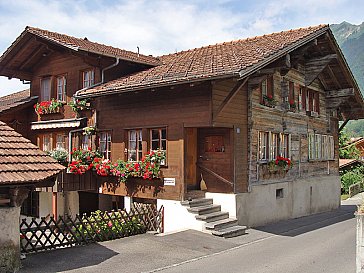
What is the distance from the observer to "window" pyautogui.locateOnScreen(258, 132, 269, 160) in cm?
1648

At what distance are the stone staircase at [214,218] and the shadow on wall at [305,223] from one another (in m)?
1.62

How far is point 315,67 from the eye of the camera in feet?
64.8

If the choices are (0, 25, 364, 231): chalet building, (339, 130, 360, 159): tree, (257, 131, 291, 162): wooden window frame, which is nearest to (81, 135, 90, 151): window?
(0, 25, 364, 231): chalet building

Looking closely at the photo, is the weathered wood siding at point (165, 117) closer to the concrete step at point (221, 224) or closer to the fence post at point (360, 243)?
the concrete step at point (221, 224)

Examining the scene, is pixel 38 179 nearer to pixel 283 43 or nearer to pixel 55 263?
pixel 55 263

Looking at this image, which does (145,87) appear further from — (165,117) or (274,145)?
(274,145)

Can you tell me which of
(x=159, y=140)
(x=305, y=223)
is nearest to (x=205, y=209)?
(x=159, y=140)

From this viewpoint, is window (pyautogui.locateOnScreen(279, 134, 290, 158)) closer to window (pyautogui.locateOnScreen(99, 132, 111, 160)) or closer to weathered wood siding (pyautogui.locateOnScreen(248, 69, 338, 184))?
weathered wood siding (pyautogui.locateOnScreen(248, 69, 338, 184))

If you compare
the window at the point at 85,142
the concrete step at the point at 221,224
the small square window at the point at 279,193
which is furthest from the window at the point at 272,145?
the window at the point at 85,142

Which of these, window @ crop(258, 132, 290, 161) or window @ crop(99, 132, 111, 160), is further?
window @ crop(99, 132, 111, 160)

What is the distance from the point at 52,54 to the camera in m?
19.3

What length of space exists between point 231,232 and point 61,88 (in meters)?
10.3

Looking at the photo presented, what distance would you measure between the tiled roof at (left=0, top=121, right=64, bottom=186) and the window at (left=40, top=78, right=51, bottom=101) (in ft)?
29.2

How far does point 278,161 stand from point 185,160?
479 cm
